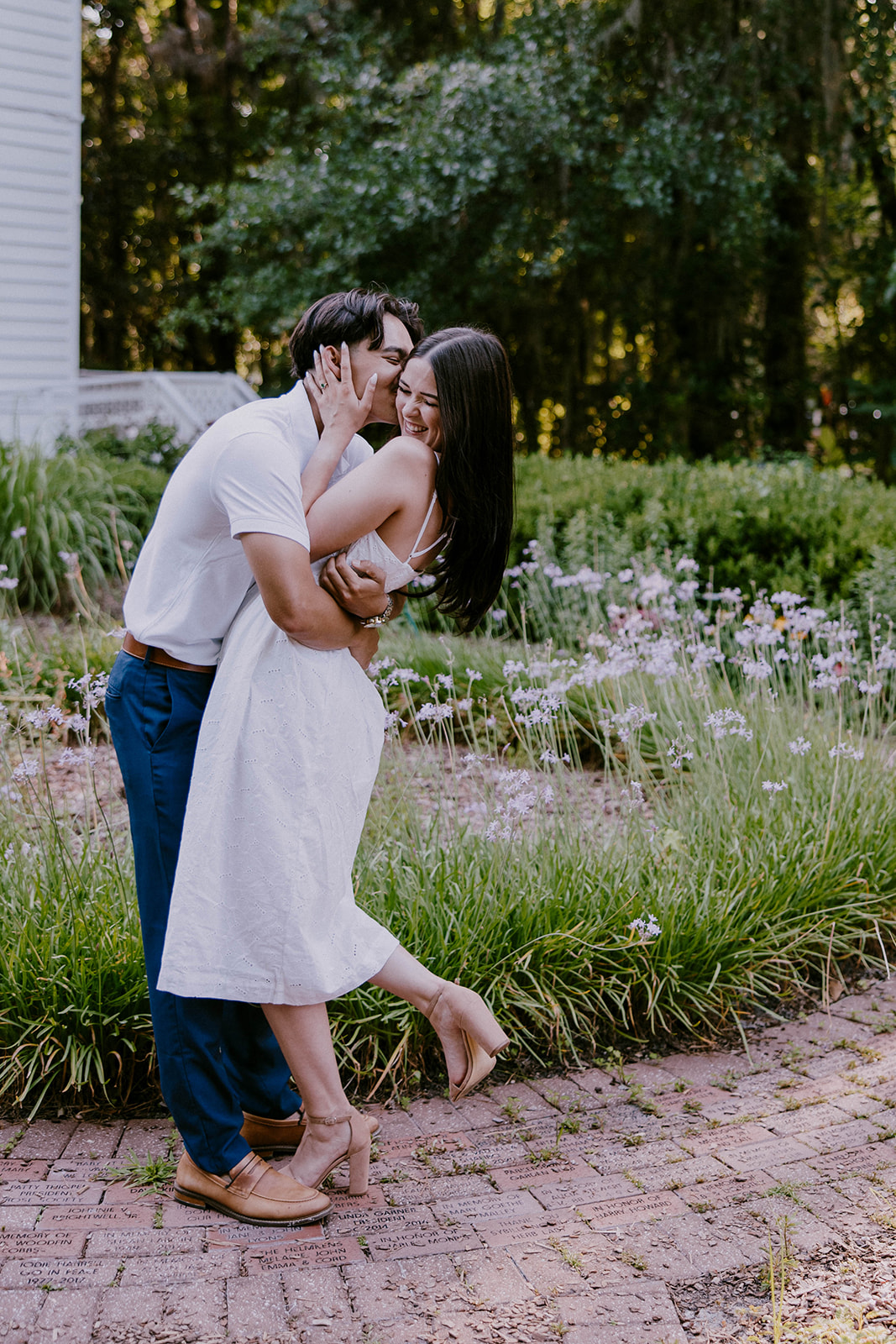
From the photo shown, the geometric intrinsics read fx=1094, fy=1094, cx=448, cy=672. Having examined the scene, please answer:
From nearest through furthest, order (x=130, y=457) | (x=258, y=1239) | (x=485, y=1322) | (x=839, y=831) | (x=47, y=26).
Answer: (x=485, y=1322)
(x=258, y=1239)
(x=839, y=831)
(x=130, y=457)
(x=47, y=26)

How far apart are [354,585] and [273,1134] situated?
4.56 ft

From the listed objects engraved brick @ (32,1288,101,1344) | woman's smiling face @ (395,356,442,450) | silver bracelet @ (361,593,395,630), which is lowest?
engraved brick @ (32,1288,101,1344)

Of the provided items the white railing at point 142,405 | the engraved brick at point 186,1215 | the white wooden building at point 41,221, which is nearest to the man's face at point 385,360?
the engraved brick at point 186,1215

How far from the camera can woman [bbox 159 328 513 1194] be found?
2.23 m

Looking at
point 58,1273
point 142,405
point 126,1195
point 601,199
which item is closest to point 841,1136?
point 126,1195

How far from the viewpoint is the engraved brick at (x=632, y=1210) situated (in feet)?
7.70

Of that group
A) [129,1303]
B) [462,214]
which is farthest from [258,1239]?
[462,214]

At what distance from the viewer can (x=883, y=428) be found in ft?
45.2

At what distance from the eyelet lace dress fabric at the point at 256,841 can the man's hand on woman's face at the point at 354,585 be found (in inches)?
5.3

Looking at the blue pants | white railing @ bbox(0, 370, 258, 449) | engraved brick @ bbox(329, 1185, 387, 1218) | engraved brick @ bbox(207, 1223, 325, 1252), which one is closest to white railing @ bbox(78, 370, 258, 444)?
white railing @ bbox(0, 370, 258, 449)

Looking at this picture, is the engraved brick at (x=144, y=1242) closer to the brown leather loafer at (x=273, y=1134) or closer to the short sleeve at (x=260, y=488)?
the brown leather loafer at (x=273, y=1134)

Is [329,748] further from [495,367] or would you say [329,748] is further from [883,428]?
[883,428]

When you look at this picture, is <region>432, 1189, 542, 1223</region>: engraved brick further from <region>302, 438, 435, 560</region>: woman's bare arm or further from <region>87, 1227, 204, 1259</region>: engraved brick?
<region>302, 438, 435, 560</region>: woman's bare arm

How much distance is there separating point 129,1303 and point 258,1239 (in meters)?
0.32
